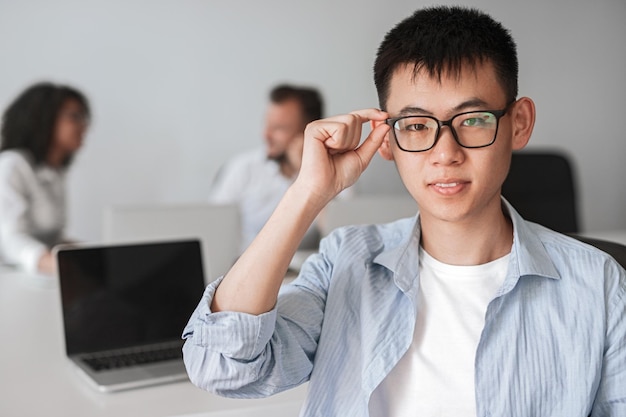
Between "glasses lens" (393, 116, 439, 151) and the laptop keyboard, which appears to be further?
the laptop keyboard

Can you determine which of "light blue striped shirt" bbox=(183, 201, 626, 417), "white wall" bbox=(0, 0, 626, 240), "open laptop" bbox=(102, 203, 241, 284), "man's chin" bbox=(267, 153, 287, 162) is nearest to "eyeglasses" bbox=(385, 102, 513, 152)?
"light blue striped shirt" bbox=(183, 201, 626, 417)

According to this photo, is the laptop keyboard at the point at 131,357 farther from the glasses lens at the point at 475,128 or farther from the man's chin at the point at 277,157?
the man's chin at the point at 277,157

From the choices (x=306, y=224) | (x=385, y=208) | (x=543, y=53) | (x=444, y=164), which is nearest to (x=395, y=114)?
(x=444, y=164)

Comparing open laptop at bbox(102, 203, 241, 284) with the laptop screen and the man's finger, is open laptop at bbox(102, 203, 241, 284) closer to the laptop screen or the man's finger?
the laptop screen

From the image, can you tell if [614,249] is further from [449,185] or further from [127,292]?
[127,292]

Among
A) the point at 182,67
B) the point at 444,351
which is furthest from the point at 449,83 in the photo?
the point at 182,67

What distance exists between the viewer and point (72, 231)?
438cm

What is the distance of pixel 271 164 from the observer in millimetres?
4789

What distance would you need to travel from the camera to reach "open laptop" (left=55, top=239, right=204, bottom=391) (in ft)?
5.53

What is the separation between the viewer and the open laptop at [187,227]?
2.43 metres

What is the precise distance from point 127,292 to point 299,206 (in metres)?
0.84

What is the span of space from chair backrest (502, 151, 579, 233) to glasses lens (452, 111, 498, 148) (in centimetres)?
325

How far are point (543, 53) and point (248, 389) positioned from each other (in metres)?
4.89

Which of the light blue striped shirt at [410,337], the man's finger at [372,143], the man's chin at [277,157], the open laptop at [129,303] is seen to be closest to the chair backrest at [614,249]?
the light blue striped shirt at [410,337]
